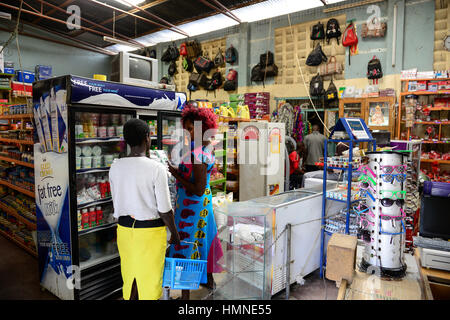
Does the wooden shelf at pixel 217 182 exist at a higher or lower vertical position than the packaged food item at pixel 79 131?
lower

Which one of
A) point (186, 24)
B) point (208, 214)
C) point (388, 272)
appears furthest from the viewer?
point (186, 24)

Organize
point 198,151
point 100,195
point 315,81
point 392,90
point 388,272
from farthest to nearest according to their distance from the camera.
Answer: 1. point 315,81
2. point 392,90
3. point 100,195
4. point 198,151
5. point 388,272

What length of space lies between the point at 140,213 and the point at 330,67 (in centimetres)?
742

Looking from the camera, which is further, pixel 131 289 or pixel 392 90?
pixel 392 90

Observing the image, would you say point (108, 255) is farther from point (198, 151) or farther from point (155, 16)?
point (155, 16)

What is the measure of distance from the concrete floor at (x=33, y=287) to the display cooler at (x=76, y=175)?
0.24 meters

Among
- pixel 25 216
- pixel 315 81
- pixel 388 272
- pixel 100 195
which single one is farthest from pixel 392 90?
pixel 25 216

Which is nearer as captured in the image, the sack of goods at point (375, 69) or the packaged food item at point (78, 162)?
the packaged food item at point (78, 162)

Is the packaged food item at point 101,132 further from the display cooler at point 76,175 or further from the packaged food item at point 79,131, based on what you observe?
the packaged food item at point 79,131

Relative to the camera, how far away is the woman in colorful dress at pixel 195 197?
2578 millimetres

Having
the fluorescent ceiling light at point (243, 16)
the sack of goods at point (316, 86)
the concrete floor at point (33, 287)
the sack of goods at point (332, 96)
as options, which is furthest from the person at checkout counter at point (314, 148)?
the concrete floor at point (33, 287)

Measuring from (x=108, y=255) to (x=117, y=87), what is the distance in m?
1.83

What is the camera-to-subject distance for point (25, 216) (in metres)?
4.56

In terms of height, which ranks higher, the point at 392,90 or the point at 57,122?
the point at 392,90
